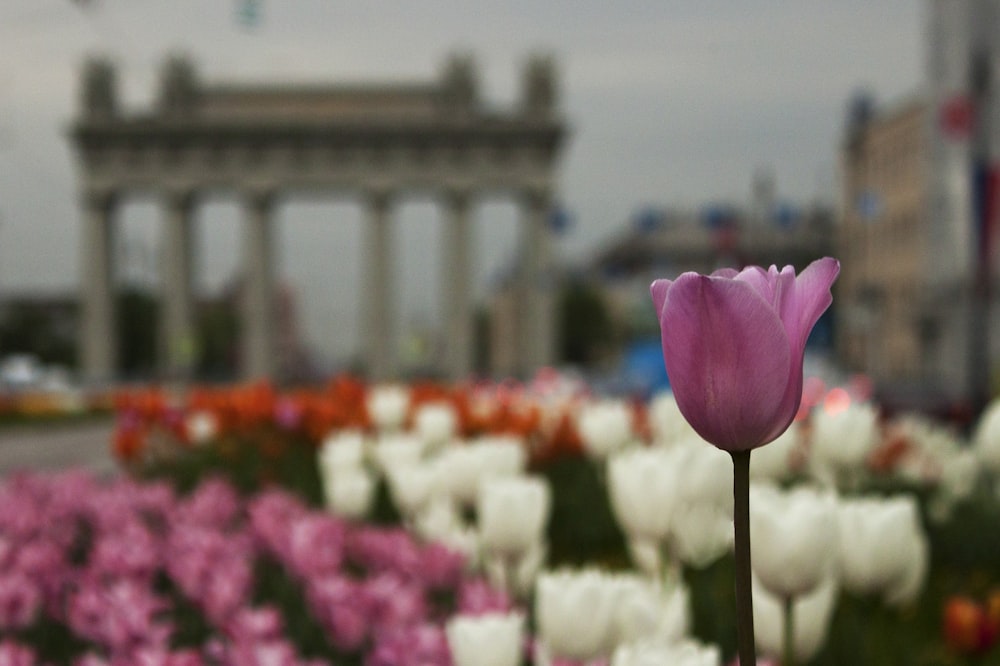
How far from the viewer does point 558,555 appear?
4.86m

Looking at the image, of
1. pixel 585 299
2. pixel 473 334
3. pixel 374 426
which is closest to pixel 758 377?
pixel 374 426

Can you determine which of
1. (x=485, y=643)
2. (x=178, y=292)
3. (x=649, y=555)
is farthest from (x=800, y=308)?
(x=178, y=292)

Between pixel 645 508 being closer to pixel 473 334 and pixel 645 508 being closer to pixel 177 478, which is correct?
pixel 177 478

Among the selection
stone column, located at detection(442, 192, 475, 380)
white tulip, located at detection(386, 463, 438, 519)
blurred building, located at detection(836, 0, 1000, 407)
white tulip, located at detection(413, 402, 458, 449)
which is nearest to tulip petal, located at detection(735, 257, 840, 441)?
white tulip, located at detection(386, 463, 438, 519)

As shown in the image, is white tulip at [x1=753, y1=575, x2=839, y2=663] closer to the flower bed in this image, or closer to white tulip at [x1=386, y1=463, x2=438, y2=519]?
the flower bed

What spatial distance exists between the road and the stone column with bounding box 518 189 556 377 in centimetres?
2171

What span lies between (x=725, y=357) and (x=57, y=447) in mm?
21183

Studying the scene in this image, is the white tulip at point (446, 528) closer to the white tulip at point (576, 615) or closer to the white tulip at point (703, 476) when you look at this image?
the white tulip at point (703, 476)

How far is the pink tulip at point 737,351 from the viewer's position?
1.14 meters

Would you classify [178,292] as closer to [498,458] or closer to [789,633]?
[498,458]

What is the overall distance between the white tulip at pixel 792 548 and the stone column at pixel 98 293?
51.3 meters

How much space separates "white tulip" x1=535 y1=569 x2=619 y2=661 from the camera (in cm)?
185

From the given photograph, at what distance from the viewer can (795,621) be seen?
2102 millimetres

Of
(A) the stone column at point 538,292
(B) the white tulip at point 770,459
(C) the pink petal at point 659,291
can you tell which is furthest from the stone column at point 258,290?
(C) the pink petal at point 659,291
